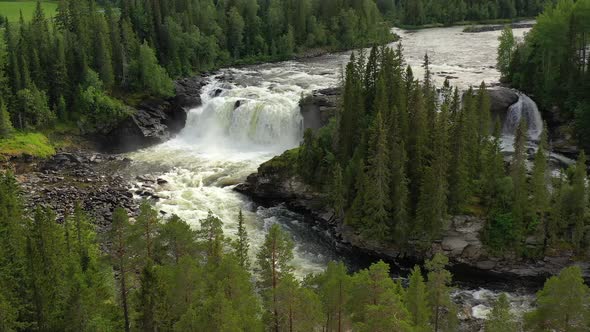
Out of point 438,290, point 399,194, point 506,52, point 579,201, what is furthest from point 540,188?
point 506,52

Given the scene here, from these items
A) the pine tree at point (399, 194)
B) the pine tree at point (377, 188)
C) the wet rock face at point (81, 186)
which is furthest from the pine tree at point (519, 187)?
the wet rock face at point (81, 186)

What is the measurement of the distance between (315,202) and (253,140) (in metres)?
30.3

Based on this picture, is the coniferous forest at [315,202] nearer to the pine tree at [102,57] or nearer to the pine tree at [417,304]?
the pine tree at [417,304]

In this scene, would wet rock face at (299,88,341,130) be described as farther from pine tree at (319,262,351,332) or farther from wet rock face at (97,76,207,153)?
pine tree at (319,262,351,332)

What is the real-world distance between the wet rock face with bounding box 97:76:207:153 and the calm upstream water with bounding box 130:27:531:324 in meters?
1.95

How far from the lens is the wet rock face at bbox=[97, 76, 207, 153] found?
102 meters

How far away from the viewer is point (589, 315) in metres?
35.9

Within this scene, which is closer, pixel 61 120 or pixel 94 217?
pixel 94 217

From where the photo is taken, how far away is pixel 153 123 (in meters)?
107

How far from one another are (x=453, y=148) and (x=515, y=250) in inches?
479

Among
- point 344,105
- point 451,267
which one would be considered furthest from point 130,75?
point 451,267

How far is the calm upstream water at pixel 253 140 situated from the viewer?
68.4 metres

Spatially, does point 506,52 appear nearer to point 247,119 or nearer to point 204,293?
point 247,119

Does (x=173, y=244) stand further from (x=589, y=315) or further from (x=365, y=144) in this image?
(x=365, y=144)
